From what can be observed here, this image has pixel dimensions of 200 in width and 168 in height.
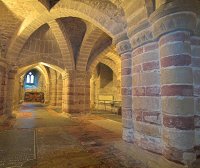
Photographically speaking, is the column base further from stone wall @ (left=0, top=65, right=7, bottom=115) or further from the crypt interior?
stone wall @ (left=0, top=65, right=7, bottom=115)

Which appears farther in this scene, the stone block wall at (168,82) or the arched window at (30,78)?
the arched window at (30,78)

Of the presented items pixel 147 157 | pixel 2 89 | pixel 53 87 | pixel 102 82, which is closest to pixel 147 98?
pixel 147 157

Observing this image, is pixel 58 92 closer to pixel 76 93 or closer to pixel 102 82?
pixel 102 82

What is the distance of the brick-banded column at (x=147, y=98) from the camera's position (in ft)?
7.53

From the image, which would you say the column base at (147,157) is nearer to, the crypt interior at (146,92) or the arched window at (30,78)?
the crypt interior at (146,92)

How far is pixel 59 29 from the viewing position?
678cm

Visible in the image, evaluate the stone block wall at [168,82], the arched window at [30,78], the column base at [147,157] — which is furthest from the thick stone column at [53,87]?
the stone block wall at [168,82]

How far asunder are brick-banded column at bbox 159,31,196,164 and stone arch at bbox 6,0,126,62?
1.24 m

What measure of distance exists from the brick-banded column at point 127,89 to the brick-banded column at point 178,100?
83cm

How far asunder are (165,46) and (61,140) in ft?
8.88

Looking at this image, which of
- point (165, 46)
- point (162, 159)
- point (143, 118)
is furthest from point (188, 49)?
point (162, 159)

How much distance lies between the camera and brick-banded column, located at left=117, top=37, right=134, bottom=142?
2.86 metres

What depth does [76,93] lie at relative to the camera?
7738mm

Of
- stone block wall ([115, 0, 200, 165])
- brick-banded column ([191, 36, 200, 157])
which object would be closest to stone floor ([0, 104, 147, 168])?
stone block wall ([115, 0, 200, 165])
